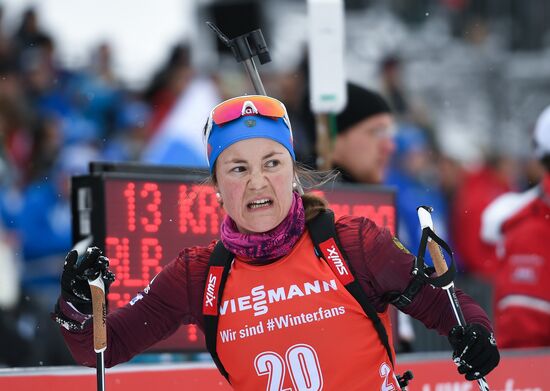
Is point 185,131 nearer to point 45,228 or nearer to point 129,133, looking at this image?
point 45,228

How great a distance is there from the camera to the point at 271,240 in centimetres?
441

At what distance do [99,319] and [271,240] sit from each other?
0.66 m

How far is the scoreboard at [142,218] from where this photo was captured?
6.07 metres

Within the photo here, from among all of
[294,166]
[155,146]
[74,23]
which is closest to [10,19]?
[74,23]

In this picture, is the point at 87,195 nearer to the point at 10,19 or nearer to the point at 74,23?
the point at 10,19

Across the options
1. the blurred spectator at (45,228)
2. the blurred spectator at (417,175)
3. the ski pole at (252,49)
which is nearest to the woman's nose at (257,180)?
the ski pole at (252,49)

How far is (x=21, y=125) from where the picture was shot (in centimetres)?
1041

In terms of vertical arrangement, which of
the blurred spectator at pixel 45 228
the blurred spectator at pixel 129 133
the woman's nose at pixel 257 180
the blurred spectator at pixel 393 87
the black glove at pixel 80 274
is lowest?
the black glove at pixel 80 274

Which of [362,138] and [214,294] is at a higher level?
[362,138]

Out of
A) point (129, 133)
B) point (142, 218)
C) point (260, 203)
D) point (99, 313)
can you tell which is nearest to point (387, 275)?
point (260, 203)

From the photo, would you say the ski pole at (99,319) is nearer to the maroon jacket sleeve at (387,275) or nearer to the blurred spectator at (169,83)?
the maroon jacket sleeve at (387,275)

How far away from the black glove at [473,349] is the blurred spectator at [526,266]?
3.39 m

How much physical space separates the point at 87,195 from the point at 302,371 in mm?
2057

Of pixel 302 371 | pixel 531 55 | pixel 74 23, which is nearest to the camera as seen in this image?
pixel 302 371
